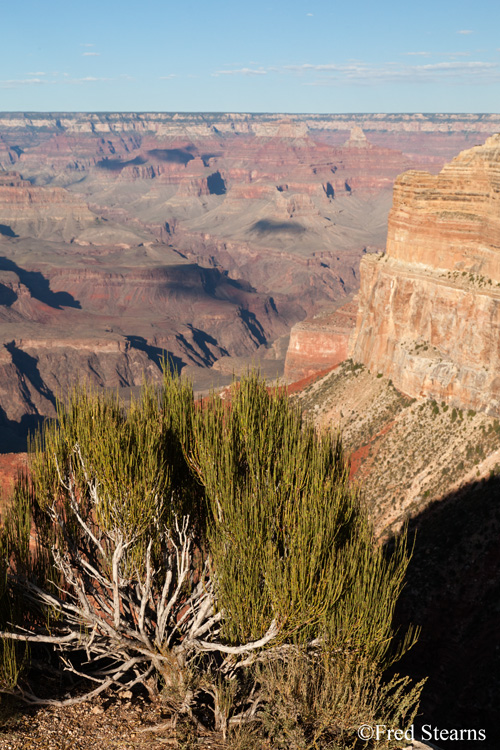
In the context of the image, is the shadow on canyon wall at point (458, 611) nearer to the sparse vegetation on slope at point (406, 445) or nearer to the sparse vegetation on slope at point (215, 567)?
the sparse vegetation on slope at point (406, 445)

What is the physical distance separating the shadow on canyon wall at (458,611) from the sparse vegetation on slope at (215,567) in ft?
38.4

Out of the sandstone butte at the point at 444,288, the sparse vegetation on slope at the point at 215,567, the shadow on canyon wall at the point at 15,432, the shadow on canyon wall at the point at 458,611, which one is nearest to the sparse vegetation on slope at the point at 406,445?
the sandstone butte at the point at 444,288

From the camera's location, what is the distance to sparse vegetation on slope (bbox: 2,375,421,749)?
61.3 ft

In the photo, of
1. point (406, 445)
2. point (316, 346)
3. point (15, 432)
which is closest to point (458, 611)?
point (406, 445)

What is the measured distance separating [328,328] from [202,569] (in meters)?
105

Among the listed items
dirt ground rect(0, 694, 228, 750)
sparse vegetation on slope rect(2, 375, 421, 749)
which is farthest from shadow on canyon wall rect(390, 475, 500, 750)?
dirt ground rect(0, 694, 228, 750)

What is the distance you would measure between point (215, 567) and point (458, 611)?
2316cm

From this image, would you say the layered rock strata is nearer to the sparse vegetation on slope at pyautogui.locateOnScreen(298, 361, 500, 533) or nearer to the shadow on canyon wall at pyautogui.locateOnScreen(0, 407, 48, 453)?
the shadow on canyon wall at pyautogui.locateOnScreen(0, 407, 48, 453)

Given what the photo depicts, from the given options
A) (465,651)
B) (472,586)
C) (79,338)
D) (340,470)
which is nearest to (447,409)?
(472,586)

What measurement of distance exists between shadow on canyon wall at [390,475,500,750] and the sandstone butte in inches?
503

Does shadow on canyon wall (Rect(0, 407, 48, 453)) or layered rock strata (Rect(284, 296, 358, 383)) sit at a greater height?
layered rock strata (Rect(284, 296, 358, 383))

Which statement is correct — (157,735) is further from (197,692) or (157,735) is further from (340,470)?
(340,470)

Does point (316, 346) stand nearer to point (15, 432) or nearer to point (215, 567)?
point (15, 432)

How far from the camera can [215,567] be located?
20.0 metres
